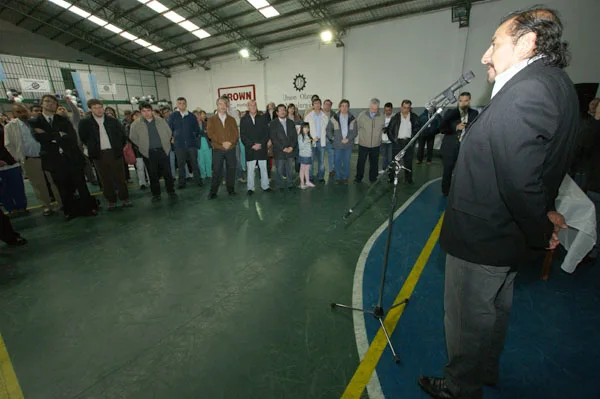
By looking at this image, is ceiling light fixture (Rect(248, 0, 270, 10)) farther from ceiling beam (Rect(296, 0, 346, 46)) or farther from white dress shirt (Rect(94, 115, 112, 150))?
white dress shirt (Rect(94, 115, 112, 150))

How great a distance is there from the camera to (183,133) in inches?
265

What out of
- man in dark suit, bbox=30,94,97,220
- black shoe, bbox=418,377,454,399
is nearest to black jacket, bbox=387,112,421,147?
black shoe, bbox=418,377,454,399

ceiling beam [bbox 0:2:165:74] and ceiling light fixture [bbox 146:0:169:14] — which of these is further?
ceiling beam [bbox 0:2:165:74]

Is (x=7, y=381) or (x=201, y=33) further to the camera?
(x=201, y=33)

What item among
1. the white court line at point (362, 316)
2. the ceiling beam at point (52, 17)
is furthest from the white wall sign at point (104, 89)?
the white court line at point (362, 316)

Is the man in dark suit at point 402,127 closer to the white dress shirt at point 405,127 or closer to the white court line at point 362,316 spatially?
the white dress shirt at point 405,127

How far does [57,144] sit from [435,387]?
21.2ft

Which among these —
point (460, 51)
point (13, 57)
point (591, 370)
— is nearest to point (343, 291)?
point (591, 370)

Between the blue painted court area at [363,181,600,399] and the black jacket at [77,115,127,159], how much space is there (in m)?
5.27

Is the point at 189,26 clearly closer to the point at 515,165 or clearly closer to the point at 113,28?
the point at 113,28

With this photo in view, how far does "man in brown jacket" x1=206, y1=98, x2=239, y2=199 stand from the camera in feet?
19.1

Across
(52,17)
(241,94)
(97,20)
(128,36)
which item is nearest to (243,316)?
(241,94)

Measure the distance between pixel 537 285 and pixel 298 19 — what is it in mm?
13429

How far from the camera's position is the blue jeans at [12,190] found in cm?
531
